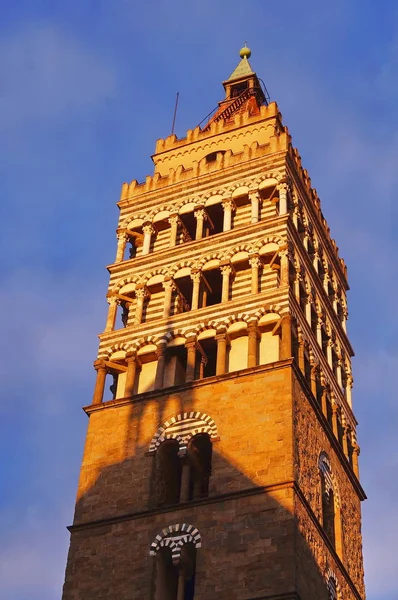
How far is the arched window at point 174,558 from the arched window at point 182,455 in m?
1.61

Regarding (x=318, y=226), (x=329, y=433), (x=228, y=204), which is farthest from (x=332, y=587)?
(x=318, y=226)

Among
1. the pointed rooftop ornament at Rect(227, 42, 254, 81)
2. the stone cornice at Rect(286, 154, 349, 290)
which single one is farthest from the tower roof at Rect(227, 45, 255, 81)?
the stone cornice at Rect(286, 154, 349, 290)

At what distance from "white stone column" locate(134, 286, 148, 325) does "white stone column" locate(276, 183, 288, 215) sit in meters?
4.68

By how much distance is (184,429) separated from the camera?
29906mm

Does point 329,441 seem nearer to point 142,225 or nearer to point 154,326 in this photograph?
point 154,326

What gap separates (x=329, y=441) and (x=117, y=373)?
6.16 metres

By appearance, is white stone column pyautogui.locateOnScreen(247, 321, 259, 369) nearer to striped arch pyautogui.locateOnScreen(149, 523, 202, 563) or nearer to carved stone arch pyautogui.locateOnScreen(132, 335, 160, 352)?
carved stone arch pyautogui.locateOnScreen(132, 335, 160, 352)

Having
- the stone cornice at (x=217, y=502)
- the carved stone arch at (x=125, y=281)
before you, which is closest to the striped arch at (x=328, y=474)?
the stone cornice at (x=217, y=502)

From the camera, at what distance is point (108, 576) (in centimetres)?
2764

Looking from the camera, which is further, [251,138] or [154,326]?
[251,138]

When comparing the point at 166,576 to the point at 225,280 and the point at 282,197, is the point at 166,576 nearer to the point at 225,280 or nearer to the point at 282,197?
the point at 225,280

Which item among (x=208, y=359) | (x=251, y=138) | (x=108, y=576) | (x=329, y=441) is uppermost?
(x=251, y=138)

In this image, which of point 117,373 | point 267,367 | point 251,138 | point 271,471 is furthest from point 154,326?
point 251,138

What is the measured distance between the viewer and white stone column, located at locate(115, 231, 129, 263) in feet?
121
